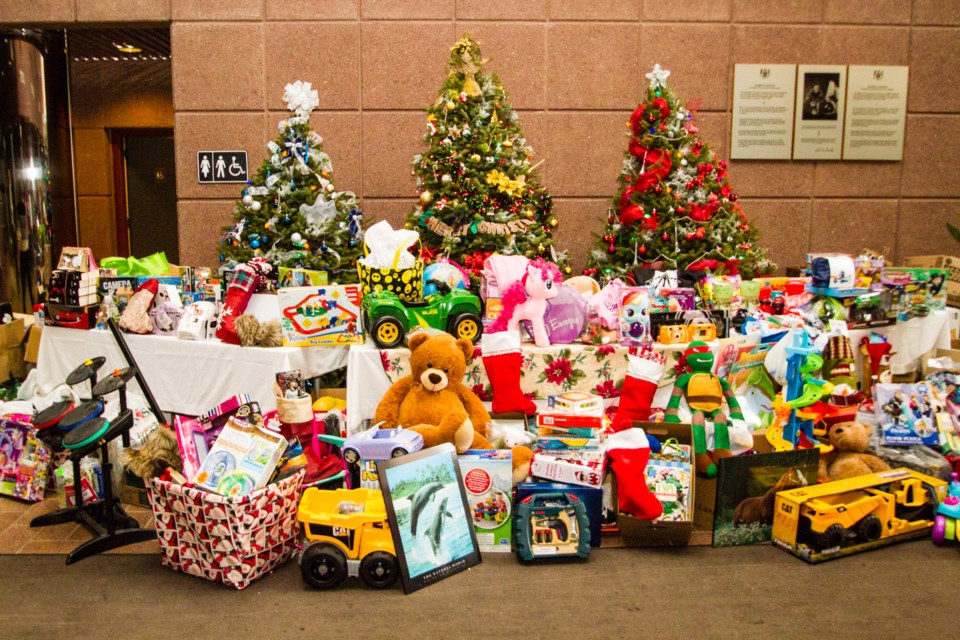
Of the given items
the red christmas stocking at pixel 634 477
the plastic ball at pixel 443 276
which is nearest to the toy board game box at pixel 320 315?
the plastic ball at pixel 443 276

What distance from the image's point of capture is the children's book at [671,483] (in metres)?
2.96

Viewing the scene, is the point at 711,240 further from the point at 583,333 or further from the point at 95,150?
the point at 95,150

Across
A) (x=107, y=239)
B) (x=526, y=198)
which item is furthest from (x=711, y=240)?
(x=107, y=239)

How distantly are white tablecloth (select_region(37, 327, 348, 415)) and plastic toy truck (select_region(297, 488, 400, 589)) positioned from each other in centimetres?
93

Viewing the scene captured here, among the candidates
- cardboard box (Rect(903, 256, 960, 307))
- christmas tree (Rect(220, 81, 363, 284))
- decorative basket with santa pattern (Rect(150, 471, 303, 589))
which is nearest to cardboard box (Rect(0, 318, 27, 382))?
christmas tree (Rect(220, 81, 363, 284))

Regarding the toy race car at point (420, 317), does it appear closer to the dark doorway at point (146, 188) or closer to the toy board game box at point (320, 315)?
the toy board game box at point (320, 315)

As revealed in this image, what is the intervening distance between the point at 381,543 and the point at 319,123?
11.5ft

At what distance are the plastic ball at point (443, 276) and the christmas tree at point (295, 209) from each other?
2.91ft

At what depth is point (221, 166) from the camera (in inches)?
210

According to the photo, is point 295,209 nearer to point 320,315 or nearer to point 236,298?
point 236,298

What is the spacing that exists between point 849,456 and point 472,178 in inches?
93.7

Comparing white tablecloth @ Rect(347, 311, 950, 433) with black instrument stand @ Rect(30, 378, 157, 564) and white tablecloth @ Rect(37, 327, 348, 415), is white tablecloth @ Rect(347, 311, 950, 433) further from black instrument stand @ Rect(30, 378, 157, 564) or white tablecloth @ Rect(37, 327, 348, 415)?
black instrument stand @ Rect(30, 378, 157, 564)

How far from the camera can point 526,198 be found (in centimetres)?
445

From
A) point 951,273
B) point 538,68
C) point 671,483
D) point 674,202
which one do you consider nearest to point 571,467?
point 671,483
